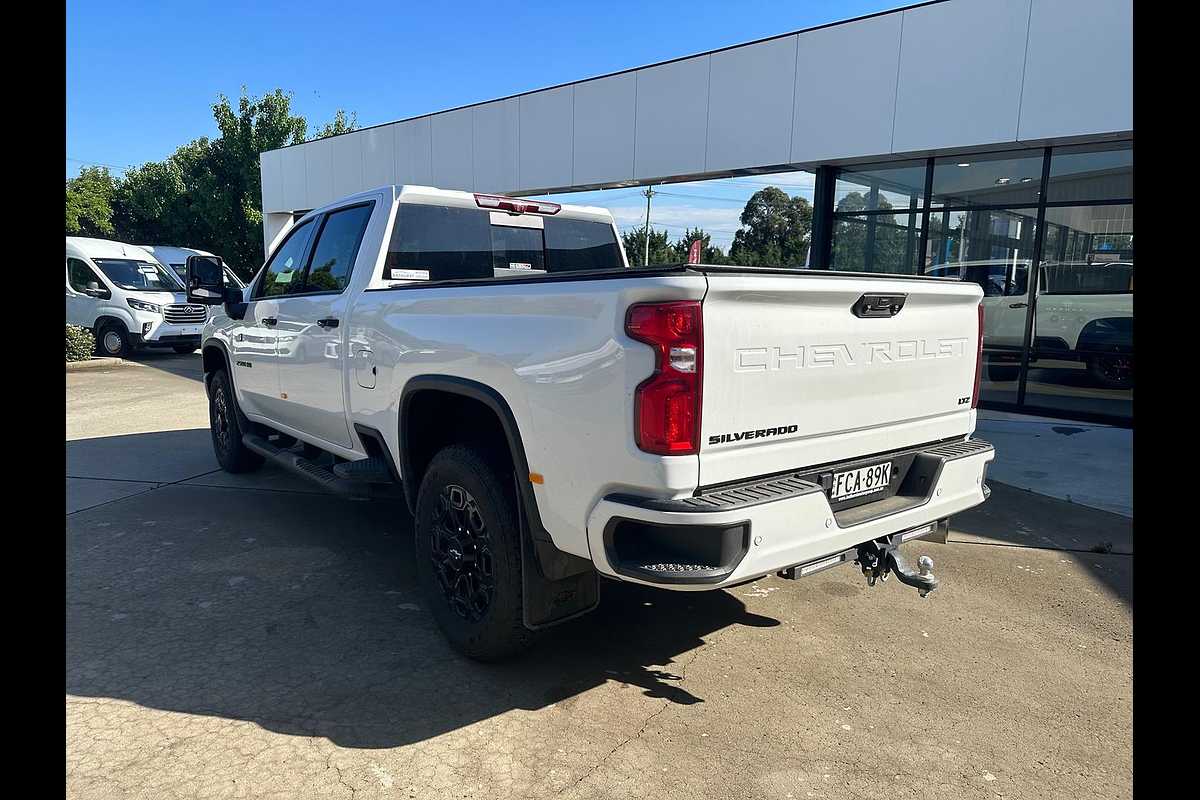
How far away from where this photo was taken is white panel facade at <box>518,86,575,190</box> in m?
14.2

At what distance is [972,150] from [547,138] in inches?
303

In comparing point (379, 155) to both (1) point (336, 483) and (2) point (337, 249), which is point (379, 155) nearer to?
(2) point (337, 249)

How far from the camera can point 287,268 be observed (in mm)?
5266

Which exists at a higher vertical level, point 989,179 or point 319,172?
point 319,172

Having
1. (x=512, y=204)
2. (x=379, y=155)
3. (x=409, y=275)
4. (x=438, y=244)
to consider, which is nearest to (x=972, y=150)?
(x=512, y=204)

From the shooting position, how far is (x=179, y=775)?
258 cm

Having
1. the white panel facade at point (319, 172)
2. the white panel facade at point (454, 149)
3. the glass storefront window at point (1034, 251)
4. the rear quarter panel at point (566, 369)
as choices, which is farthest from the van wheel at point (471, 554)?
the white panel facade at point (319, 172)

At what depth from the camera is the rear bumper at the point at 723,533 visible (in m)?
2.43

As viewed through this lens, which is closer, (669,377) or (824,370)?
(669,377)

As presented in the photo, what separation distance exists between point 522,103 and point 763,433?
13.7 metres

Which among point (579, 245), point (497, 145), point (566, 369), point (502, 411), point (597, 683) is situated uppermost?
point (497, 145)

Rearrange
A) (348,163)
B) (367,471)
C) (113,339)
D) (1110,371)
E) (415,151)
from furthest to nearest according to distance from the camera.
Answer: (348,163) < (415,151) < (113,339) < (1110,371) < (367,471)

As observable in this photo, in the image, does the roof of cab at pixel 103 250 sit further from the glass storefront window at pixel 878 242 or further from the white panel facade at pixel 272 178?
the glass storefront window at pixel 878 242
